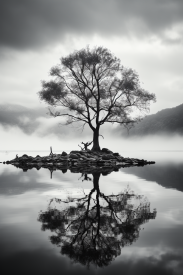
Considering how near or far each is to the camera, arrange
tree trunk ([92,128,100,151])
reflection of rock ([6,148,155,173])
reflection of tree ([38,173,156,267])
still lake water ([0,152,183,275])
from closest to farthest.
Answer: still lake water ([0,152,183,275]) < reflection of tree ([38,173,156,267]) < reflection of rock ([6,148,155,173]) < tree trunk ([92,128,100,151])

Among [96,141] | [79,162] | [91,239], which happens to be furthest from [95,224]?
[96,141]

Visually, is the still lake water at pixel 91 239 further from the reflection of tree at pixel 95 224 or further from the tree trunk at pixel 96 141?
the tree trunk at pixel 96 141

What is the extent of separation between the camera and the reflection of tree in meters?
4.93

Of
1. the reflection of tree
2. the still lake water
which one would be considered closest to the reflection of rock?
the reflection of tree

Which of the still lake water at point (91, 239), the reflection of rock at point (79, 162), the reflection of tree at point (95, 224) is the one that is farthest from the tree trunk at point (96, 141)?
the still lake water at point (91, 239)

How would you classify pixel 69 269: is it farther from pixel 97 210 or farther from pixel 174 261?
pixel 97 210

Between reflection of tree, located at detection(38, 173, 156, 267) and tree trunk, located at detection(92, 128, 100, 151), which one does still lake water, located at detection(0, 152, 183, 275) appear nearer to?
reflection of tree, located at detection(38, 173, 156, 267)

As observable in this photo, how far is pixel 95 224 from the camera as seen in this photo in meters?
6.57

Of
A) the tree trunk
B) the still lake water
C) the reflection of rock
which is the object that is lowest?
the still lake water

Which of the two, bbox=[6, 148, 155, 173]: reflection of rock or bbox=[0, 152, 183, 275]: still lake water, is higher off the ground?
bbox=[6, 148, 155, 173]: reflection of rock

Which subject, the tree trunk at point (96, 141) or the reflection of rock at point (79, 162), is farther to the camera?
the tree trunk at point (96, 141)

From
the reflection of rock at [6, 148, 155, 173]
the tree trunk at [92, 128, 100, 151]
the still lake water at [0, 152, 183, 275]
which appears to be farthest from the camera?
the tree trunk at [92, 128, 100, 151]

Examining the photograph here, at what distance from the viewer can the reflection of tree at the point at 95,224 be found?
4926 mm

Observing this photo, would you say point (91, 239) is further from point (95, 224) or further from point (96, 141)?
point (96, 141)
